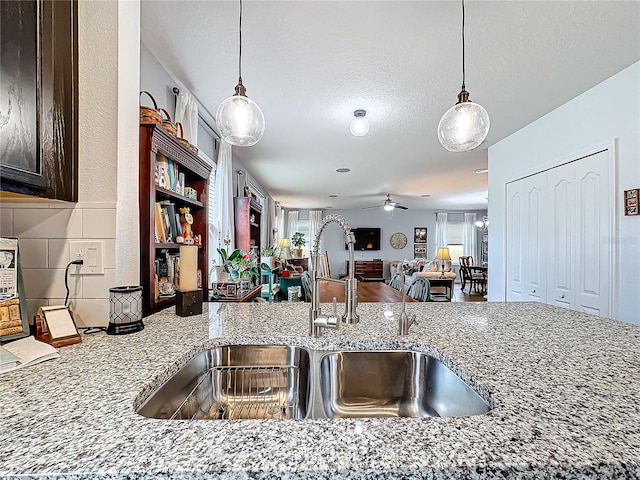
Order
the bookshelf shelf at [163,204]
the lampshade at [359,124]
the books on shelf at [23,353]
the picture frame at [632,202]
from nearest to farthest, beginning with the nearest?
the books on shelf at [23,353]
the bookshelf shelf at [163,204]
the picture frame at [632,202]
the lampshade at [359,124]

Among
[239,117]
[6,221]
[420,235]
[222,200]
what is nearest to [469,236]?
[420,235]

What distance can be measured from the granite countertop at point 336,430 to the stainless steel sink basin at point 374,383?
134mm

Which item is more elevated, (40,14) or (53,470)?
(40,14)

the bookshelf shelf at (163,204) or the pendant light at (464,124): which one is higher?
the pendant light at (464,124)

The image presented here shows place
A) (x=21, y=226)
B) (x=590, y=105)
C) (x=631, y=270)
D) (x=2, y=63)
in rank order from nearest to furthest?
1. (x=2, y=63)
2. (x=21, y=226)
3. (x=631, y=270)
4. (x=590, y=105)

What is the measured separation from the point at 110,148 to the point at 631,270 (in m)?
3.20

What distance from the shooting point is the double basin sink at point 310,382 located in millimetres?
971

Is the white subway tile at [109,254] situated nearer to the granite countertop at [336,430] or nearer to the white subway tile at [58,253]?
the white subway tile at [58,253]

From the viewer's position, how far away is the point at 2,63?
82 centimetres

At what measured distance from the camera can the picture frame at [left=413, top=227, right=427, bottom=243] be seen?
10.4m

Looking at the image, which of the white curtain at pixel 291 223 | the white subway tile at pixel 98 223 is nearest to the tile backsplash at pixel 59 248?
the white subway tile at pixel 98 223

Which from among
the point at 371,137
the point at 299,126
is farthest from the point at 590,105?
the point at 299,126

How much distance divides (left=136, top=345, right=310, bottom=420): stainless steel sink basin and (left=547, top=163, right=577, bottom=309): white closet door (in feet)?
9.23

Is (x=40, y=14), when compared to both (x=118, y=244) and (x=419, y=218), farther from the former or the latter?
(x=419, y=218)
